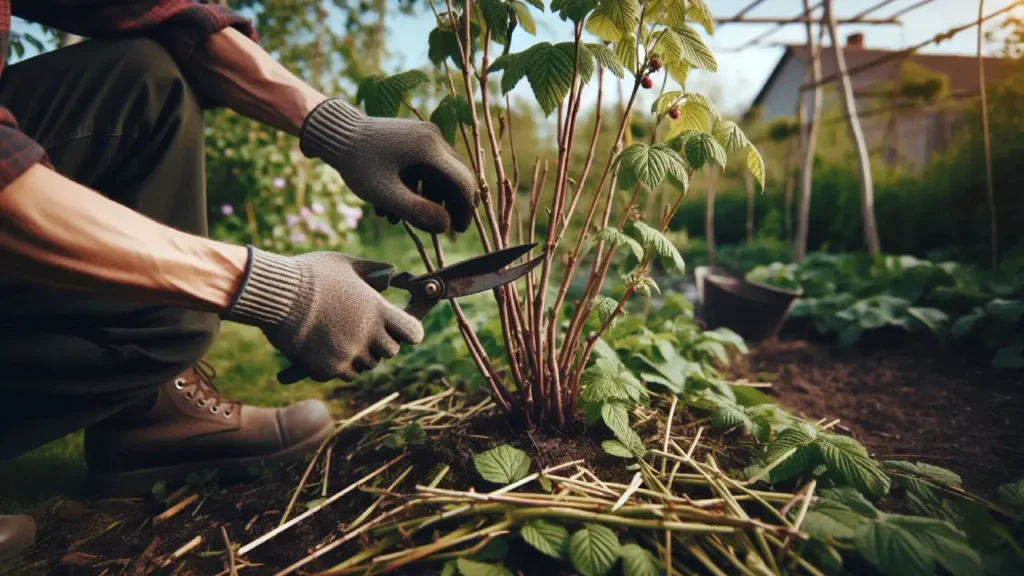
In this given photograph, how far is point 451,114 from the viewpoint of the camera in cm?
137

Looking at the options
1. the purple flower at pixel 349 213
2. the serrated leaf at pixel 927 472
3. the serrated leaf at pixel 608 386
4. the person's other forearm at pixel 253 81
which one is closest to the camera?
the serrated leaf at pixel 927 472

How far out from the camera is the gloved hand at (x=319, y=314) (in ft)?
3.52

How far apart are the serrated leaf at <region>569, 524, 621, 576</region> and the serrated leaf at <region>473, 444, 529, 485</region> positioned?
0.74ft

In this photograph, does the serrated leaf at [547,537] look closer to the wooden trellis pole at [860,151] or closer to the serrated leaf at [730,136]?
the serrated leaf at [730,136]

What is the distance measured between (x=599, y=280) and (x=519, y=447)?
49cm

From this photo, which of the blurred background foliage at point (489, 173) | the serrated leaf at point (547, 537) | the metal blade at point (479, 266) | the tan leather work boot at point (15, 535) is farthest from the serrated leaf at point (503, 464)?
the blurred background foliage at point (489, 173)

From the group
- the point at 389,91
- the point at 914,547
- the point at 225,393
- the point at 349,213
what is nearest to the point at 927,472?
the point at 914,547

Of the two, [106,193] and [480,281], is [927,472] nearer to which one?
[480,281]

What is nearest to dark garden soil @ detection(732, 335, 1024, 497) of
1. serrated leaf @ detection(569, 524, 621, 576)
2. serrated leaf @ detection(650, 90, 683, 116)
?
serrated leaf @ detection(569, 524, 621, 576)

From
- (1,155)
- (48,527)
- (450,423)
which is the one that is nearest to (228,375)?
(48,527)

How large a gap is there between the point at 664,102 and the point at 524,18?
0.39 meters

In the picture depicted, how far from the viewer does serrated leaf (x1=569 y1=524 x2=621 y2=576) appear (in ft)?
3.37

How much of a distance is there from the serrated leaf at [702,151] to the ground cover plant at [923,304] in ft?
6.57

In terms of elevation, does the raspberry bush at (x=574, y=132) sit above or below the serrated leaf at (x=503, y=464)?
above
